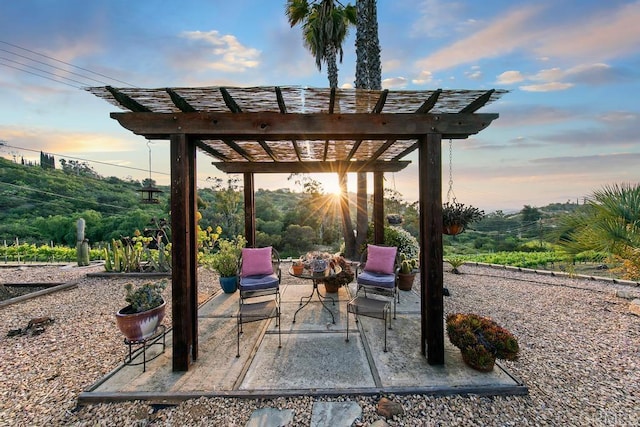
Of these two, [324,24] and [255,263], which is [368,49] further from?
[255,263]

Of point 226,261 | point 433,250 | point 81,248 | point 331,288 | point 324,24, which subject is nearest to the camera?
point 433,250

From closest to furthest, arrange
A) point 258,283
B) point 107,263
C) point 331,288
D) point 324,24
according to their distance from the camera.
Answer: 1. point 258,283
2. point 331,288
3. point 107,263
4. point 324,24

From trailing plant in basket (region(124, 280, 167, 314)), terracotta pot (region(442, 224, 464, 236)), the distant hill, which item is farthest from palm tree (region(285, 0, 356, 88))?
the distant hill

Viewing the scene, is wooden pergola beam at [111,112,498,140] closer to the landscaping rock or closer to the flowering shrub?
the landscaping rock

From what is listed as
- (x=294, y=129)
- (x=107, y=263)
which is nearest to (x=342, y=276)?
(x=294, y=129)

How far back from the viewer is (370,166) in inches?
218

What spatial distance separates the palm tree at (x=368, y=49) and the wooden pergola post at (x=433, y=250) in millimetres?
4649

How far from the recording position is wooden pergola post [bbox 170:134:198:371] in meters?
2.57

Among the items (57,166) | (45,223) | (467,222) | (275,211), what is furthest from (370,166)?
(57,166)

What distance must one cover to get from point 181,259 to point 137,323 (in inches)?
27.9

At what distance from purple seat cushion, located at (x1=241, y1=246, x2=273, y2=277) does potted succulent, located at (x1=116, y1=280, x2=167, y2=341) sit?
5.01 ft

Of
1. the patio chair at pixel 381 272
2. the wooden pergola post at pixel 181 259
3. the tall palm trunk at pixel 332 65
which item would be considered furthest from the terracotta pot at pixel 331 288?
the tall palm trunk at pixel 332 65

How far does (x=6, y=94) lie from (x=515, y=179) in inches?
767

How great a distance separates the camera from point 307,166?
564cm
